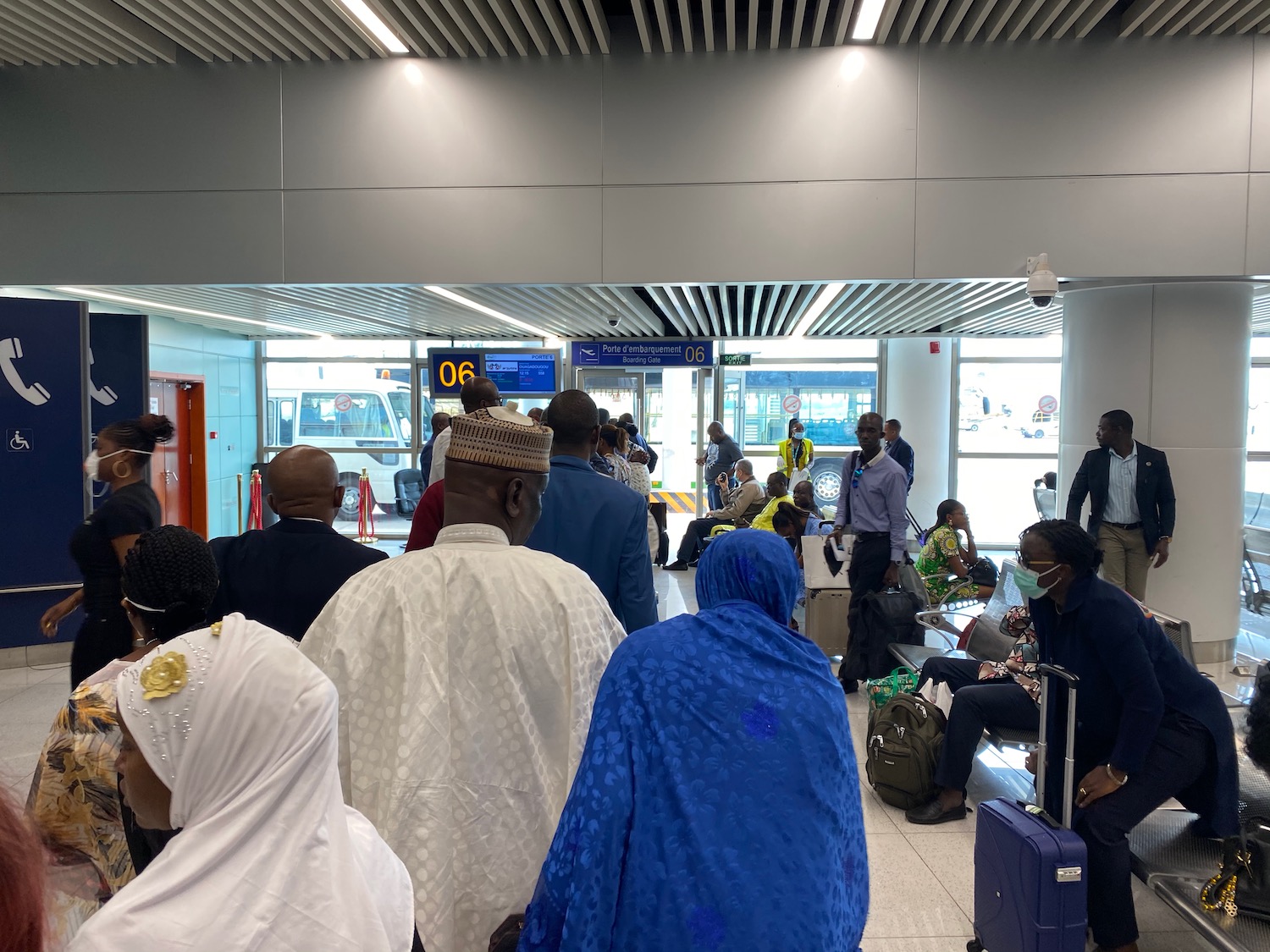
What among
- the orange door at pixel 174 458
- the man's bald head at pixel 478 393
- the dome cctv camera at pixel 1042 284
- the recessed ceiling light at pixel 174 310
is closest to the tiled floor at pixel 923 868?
the man's bald head at pixel 478 393

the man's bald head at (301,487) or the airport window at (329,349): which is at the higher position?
the airport window at (329,349)

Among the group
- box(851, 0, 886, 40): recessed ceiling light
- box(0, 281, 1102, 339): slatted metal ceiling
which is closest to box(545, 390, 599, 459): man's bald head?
box(851, 0, 886, 40): recessed ceiling light

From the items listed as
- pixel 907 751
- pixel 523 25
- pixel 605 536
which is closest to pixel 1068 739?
pixel 907 751

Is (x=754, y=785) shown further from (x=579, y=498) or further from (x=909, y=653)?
(x=909, y=653)

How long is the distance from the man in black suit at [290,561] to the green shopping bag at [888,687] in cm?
316

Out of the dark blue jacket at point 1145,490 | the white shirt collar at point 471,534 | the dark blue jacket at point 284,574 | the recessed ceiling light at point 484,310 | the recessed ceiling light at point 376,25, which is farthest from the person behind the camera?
the recessed ceiling light at point 484,310

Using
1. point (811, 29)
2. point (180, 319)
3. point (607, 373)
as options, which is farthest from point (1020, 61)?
point (180, 319)

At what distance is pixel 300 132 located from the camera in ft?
22.8

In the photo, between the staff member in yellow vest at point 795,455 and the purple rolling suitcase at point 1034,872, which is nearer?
the purple rolling suitcase at point 1034,872

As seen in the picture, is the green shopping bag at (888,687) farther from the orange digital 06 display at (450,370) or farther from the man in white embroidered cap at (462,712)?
the orange digital 06 display at (450,370)

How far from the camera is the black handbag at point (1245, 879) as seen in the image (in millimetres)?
2748

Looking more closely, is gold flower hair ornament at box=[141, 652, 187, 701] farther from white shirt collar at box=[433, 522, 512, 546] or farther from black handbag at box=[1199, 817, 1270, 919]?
black handbag at box=[1199, 817, 1270, 919]

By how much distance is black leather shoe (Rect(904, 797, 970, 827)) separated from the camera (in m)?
4.20

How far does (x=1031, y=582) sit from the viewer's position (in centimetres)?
321
